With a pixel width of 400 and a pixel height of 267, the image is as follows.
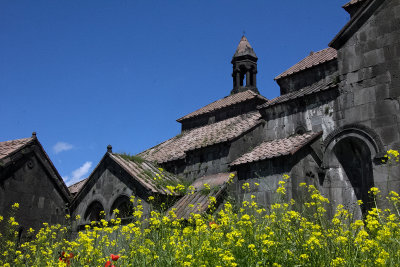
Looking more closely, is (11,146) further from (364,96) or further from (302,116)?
(364,96)

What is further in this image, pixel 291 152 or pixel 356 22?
pixel 356 22

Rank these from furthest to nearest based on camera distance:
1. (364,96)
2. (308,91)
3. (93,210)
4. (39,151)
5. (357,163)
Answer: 1. (93,210)
2. (39,151)
3. (308,91)
4. (357,163)
5. (364,96)

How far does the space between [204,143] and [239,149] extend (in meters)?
1.35

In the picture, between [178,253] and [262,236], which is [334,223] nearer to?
[262,236]

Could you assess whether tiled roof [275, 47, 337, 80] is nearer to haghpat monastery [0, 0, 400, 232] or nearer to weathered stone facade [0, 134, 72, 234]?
haghpat monastery [0, 0, 400, 232]

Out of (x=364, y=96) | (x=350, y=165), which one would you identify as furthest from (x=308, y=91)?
(x=350, y=165)

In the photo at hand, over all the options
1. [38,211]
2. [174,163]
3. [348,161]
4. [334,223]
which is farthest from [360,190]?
[38,211]

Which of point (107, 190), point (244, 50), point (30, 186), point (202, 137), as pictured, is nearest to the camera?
point (30, 186)

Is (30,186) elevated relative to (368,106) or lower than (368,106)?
lower

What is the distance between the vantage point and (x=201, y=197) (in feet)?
34.8

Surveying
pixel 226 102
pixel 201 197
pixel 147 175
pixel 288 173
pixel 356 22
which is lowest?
pixel 201 197

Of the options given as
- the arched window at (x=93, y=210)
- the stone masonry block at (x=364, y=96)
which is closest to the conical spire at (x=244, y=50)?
the stone masonry block at (x=364, y=96)

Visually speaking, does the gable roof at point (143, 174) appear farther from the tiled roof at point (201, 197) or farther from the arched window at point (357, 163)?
the arched window at point (357, 163)

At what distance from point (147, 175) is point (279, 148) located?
165 inches
